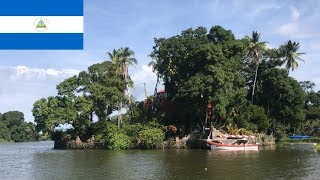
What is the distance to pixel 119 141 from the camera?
224 ft

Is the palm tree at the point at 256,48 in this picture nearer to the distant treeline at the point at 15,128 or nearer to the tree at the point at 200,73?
the tree at the point at 200,73

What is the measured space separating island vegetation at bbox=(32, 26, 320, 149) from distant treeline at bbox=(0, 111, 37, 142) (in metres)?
80.5

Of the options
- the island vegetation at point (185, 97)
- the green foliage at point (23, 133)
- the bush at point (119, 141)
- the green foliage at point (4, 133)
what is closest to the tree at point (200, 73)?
the island vegetation at point (185, 97)

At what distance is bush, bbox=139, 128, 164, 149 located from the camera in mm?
66438

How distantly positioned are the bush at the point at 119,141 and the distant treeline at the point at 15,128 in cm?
9543

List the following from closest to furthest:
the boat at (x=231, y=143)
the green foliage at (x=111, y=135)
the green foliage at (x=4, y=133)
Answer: the boat at (x=231, y=143) < the green foliage at (x=111, y=135) < the green foliage at (x=4, y=133)

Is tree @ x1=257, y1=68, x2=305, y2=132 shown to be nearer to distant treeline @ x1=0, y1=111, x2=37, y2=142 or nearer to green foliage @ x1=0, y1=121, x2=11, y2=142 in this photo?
green foliage @ x1=0, y1=121, x2=11, y2=142

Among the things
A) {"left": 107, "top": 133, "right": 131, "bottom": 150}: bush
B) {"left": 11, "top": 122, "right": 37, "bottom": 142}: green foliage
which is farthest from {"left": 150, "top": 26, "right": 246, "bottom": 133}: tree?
{"left": 11, "top": 122, "right": 37, "bottom": 142}: green foliage

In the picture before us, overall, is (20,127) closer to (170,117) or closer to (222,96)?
(170,117)

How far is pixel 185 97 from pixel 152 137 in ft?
25.9

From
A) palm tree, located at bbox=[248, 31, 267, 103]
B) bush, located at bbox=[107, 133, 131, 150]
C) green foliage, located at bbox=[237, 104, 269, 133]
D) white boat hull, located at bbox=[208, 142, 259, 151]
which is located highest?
palm tree, located at bbox=[248, 31, 267, 103]

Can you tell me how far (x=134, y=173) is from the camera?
32.8 m

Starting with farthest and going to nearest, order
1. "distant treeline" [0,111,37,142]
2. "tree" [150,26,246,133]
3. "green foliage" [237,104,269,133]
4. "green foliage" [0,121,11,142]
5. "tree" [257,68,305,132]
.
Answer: "distant treeline" [0,111,37,142] < "green foliage" [0,121,11,142] < "tree" [257,68,305,132] < "green foliage" [237,104,269,133] < "tree" [150,26,246,133]

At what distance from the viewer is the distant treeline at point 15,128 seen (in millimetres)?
153000
